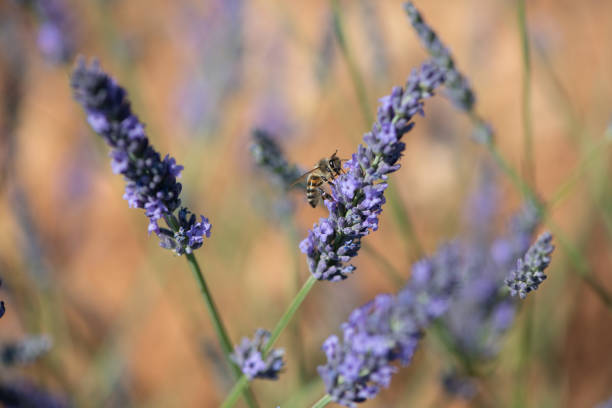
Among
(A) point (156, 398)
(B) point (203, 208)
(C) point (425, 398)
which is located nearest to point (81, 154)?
(B) point (203, 208)

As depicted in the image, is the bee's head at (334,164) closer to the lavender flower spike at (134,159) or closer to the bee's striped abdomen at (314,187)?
the bee's striped abdomen at (314,187)

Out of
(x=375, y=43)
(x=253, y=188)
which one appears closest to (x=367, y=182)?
(x=375, y=43)

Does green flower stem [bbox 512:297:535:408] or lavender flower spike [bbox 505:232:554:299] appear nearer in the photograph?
lavender flower spike [bbox 505:232:554:299]

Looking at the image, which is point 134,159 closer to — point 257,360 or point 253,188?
point 257,360

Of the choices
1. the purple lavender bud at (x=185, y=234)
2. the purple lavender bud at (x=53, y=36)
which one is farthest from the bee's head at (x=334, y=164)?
the purple lavender bud at (x=53, y=36)

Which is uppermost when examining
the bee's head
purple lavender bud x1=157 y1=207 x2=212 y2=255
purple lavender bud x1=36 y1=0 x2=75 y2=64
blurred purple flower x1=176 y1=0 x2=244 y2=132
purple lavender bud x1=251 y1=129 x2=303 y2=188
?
blurred purple flower x1=176 y1=0 x2=244 y2=132

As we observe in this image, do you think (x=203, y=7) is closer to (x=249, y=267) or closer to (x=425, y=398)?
(x=249, y=267)

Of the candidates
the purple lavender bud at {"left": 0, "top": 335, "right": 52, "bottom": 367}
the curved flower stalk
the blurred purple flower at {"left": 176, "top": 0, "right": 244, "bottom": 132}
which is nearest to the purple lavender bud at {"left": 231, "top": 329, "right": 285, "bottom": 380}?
the curved flower stalk

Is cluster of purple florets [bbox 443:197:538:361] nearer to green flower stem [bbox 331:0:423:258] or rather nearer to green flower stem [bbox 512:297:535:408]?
green flower stem [bbox 512:297:535:408]
